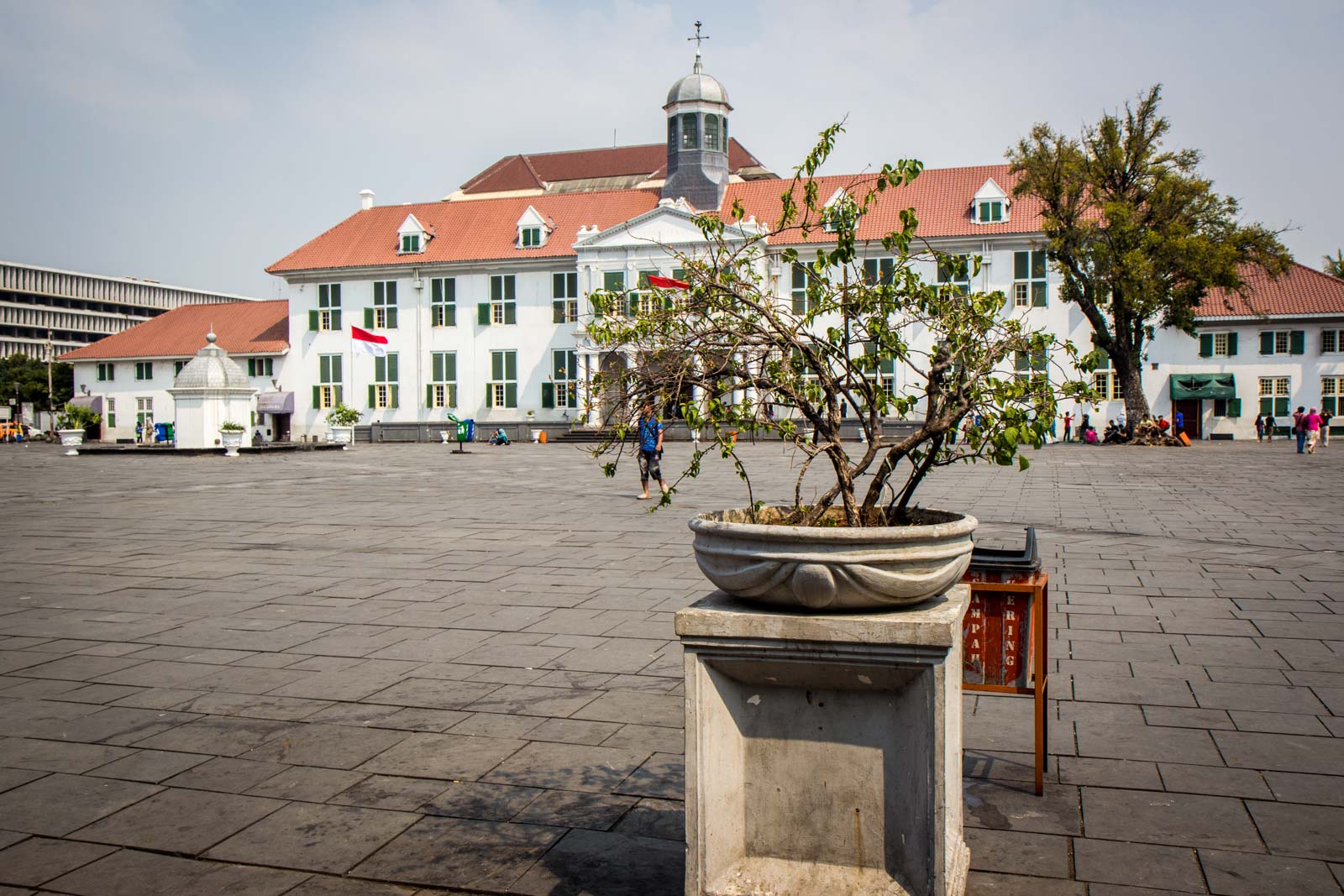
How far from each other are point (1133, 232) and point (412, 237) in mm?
36343

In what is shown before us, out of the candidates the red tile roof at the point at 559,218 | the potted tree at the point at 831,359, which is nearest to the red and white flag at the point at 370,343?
the red tile roof at the point at 559,218

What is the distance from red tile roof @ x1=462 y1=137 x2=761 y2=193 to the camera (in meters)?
74.4

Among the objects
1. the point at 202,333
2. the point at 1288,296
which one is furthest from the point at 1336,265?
the point at 202,333

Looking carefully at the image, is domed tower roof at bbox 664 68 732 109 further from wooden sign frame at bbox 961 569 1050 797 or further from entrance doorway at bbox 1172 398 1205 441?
wooden sign frame at bbox 961 569 1050 797

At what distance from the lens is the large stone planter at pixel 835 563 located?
2.70 meters

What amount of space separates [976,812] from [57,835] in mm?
3235

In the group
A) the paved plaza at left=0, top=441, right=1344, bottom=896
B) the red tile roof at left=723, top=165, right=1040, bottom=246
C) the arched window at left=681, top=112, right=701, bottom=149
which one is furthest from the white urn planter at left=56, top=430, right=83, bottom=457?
the paved plaza at left=0, top=441, right=1344, bottom=896

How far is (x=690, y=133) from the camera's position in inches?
2227

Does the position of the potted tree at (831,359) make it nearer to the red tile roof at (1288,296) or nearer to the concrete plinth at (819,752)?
the concrete plinth at (819,752)

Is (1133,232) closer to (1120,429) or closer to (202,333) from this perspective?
(1120,429)

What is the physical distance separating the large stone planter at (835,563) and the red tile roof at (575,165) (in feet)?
237

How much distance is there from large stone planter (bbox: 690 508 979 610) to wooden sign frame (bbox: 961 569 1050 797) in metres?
1.23

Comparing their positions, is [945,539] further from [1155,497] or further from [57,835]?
[1155,497]

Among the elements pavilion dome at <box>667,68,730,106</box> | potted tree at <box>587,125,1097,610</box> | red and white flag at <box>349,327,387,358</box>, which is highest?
pavilion dome at <box>667,68,730,106</box>
